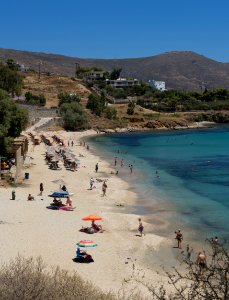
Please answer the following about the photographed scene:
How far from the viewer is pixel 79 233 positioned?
22078 millimetres

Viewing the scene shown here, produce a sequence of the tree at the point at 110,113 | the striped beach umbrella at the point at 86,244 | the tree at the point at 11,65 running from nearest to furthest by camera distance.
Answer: the striped beach umbrella at the point at 86,244 < the tree at the point at 110,113 < the tree at the point at 11,65

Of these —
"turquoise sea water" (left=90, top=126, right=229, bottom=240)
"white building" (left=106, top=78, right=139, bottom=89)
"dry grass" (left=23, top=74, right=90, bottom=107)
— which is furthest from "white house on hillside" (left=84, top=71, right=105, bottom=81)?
"turquoise sea water" (left=90, top=126, right=229, bottom=240)

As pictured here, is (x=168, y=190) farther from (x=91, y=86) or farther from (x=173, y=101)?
(x=91, y=86)

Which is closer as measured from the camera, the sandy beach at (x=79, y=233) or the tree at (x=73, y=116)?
the sandy beach at (x=79, y=233)

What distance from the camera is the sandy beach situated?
17484 mm

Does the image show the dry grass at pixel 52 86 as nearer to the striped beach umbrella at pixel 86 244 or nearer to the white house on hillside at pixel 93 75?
the white house on hillside at pixel 93 75

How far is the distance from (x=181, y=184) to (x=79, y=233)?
18042 mm

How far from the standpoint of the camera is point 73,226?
76.2ft

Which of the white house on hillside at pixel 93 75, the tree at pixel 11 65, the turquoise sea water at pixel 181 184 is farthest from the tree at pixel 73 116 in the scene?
the white house on hillside at pixel 93 75

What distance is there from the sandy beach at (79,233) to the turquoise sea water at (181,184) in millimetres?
1740

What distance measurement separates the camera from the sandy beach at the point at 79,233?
17484 millimetres

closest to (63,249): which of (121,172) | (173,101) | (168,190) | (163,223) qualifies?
(163,223)

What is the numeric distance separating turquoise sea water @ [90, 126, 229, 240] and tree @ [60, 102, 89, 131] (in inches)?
681

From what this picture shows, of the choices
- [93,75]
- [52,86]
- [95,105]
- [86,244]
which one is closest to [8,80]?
[95,105]
